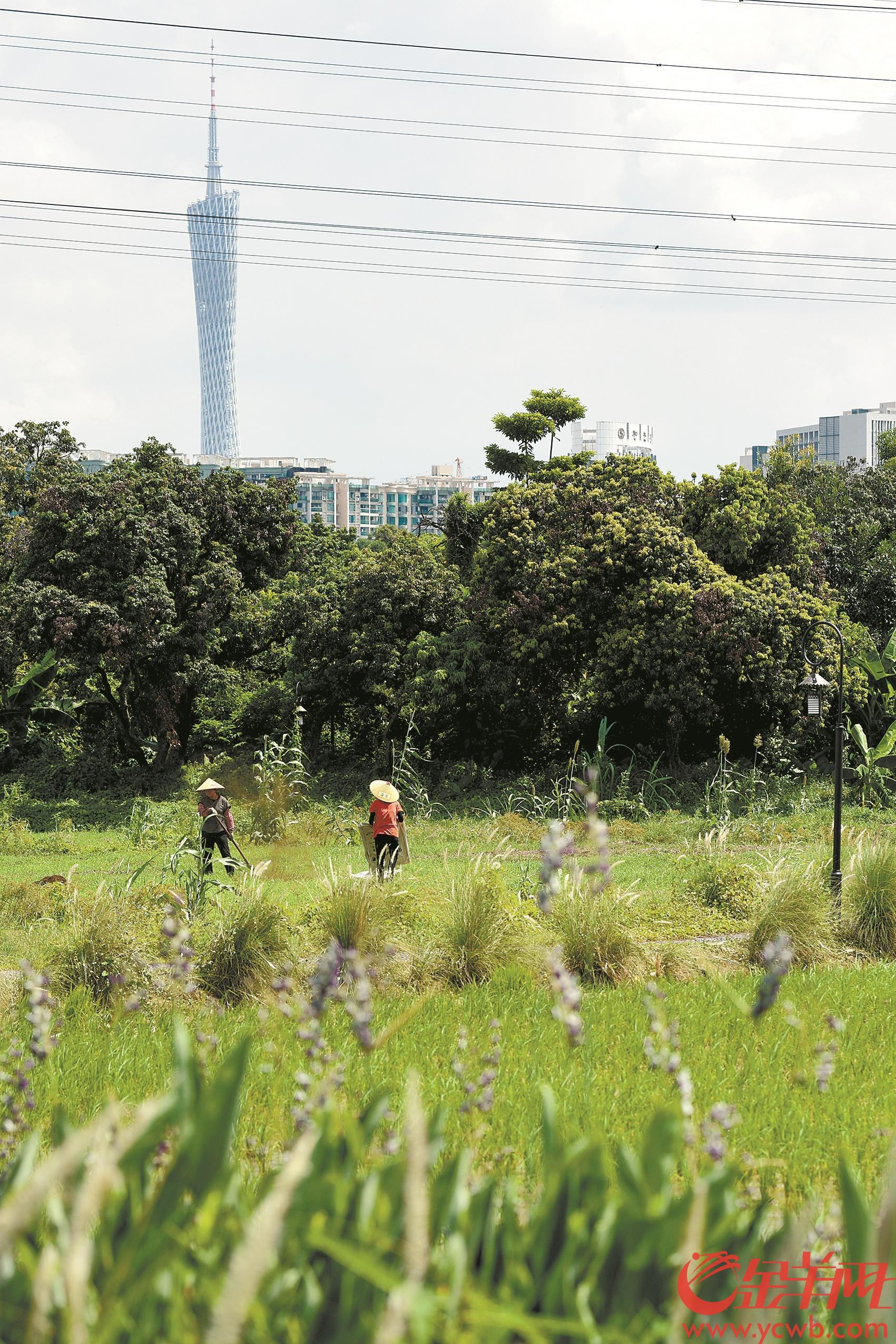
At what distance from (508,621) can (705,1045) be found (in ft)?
45.5

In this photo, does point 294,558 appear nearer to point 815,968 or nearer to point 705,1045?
point 815,968

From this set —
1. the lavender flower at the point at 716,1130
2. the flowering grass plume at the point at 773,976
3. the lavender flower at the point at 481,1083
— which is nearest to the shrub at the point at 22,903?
the lavender flower at the point at 481,1083

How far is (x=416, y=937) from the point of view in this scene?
683 centimetres

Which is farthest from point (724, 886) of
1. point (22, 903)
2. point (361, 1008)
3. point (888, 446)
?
point (888, 446)

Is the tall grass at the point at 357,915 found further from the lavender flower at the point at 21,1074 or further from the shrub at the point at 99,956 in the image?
the lavender flower at the point at 21,1074

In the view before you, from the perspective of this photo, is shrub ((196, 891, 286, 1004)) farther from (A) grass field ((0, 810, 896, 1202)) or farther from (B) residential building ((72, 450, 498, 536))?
(B) residential building ((72, 450, 498, 536))

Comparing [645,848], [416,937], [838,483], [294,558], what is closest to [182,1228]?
[416,937]

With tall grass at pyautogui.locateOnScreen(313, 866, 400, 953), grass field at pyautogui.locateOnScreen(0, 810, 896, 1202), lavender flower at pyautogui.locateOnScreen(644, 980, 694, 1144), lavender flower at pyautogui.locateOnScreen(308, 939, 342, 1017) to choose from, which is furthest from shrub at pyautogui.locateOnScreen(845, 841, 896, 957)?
lavender flower at pyautogui.locateOnScreen(308, 939, 342, 1017)

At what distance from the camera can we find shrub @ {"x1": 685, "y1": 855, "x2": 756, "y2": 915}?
9.10m

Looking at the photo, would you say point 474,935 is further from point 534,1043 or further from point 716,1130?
point 716,1130

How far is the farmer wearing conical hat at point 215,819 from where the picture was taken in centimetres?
1033

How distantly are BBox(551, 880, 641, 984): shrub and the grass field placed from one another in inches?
5.7

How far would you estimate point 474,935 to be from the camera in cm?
664

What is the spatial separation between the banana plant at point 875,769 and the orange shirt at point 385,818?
9682 millimetres
